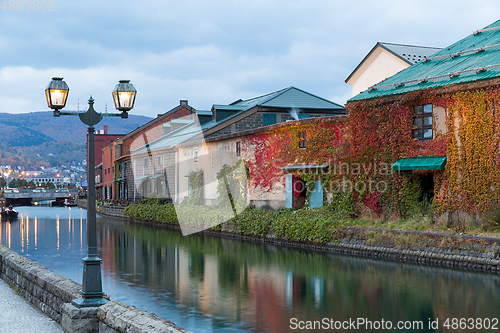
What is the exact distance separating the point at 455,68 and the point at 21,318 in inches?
678

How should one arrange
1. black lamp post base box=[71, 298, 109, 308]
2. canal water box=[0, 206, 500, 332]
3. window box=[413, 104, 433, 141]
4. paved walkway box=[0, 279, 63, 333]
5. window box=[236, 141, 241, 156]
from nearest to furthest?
black lamp post base box=[71, 298, 109, 308], paved walkway box=[0, 279, 63, 333], canal water box=[0, 206, 500, 332], window box=[413, 104, 433, 141], window box=[236, 141, 241, 156]

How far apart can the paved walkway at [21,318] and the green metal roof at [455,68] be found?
15.2 meters

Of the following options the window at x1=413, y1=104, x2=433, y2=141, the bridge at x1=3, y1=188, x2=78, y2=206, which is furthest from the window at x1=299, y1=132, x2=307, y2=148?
the bridge at x1=3, y1=188, x2=78, y2=206

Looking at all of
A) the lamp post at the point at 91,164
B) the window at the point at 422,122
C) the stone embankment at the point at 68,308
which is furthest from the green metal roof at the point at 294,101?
the lamp post at the point at 91,164

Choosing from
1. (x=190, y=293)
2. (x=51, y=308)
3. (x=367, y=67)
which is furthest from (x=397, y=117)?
(x=367, y=67)

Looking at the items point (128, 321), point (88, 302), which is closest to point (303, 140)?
point (88, 302)

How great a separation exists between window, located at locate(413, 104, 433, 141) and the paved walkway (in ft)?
49.3

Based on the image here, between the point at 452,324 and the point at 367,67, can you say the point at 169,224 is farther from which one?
the point at 452,324

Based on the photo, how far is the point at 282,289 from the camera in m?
13.5

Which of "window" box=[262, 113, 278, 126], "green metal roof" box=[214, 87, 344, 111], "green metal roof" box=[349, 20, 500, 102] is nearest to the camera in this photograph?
"green metal roof" box=[349, 20, 500, 102]

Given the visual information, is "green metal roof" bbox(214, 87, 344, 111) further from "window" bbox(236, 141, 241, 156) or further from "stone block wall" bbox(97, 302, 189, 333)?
"stone block wall" bbox(97, 302, 189, 333)

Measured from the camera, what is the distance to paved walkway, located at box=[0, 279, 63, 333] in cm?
887

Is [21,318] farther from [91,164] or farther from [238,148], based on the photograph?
[238,148]

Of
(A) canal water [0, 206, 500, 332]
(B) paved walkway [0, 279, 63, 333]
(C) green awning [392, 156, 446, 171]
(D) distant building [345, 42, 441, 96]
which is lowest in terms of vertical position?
(A) canal water [0, 206, 500, 332]
